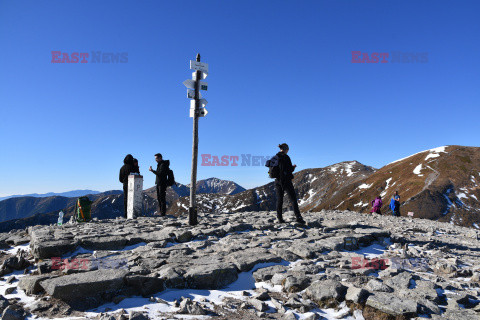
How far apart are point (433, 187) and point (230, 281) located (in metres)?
127

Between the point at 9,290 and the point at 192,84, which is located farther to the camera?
the point at 192,84

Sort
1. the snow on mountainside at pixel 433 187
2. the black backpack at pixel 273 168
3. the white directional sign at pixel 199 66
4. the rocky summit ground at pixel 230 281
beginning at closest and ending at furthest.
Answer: the rocky summit ground at pixel 230 281 → the black backpack at pixel 273 168 → the white directional sign at pixel 199 66 → the snow on mountainside at pixel 433 187

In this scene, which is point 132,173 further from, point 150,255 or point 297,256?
point 297,256

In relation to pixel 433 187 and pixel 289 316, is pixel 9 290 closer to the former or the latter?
pixel 289 316

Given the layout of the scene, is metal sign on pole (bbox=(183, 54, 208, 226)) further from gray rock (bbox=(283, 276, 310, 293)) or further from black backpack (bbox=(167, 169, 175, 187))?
gray rock (bbox=(283, 276, 310, 293))

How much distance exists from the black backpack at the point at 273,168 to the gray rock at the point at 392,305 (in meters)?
6.68

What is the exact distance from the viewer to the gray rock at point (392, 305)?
4391mm

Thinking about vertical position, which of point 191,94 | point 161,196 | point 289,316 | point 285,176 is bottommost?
point 289,316

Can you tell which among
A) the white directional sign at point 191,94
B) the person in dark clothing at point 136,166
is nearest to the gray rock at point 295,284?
the white directional sign at point 191,94

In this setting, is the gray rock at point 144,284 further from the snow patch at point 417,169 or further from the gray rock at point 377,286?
the snow patch at point 417,169

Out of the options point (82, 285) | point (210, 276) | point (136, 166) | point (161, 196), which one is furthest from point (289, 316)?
point (136, 166)

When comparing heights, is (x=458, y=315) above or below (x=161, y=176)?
below

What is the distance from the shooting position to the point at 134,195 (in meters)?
15.2

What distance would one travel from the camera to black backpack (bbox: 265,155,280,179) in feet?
36.8
